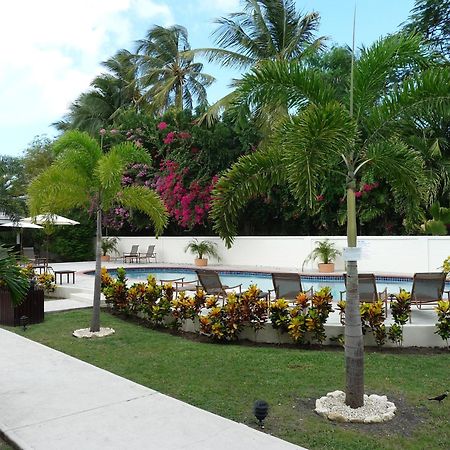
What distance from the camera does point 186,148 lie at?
74.6 ft

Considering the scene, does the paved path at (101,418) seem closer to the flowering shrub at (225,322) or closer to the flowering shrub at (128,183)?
the flowering shrub at (225,322)

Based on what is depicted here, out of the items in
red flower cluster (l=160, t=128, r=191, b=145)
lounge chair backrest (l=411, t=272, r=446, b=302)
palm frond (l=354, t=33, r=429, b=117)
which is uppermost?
red flower cluster (l=160, t=128, r=191, b=145)

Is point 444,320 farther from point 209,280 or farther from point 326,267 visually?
point 326,267

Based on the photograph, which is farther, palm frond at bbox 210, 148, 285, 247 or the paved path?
palm frond at bbox 210, 148, 285, 247

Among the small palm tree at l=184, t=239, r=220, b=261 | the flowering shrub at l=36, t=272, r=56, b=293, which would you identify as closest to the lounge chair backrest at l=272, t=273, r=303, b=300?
the flowering shrub at l=36, t=272, r=56, b=293

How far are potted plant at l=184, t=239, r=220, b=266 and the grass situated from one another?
1389 cm

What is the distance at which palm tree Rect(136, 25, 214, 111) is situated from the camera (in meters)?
26.2

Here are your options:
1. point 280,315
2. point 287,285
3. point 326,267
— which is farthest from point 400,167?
point 326,267

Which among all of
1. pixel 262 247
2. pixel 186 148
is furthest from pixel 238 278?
pixel 186 148

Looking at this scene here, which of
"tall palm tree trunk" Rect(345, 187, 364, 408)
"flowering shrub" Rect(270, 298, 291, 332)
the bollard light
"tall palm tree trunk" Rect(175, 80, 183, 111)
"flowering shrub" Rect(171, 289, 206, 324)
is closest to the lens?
"tall palm tree trunk" Rect(345, 187, 364, 408)

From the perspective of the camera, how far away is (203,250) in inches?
886

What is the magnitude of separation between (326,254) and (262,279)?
2.65 metres

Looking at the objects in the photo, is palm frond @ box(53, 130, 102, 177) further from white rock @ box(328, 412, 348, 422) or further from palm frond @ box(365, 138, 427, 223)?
white rock @ box(328, 412, 348, 422)

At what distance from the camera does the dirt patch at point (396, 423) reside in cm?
424
